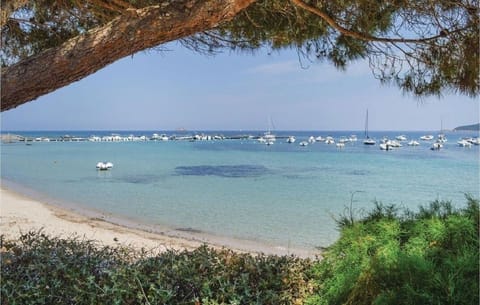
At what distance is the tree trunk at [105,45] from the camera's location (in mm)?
1811

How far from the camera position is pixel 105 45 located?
1.86m

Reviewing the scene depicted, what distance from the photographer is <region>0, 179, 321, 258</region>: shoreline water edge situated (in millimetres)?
6078

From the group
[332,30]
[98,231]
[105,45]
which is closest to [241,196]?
[98,231]

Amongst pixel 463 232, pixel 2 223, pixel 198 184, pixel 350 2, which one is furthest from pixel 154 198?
pixel 463 232

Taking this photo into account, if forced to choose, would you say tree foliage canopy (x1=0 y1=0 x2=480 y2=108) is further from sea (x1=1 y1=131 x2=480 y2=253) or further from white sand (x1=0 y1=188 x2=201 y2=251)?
white sand (x1=0 y1=188 x2=201 y2=251)

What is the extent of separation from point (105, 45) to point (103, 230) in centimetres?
583

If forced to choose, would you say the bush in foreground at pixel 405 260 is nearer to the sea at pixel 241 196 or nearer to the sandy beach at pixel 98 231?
the sea at pixel 241 196

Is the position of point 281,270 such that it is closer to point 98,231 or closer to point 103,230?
point 98,231

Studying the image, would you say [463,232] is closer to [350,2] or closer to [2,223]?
[350,2]

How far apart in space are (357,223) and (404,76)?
1647 mm

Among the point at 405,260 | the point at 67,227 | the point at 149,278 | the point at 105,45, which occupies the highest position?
the point at 105,45

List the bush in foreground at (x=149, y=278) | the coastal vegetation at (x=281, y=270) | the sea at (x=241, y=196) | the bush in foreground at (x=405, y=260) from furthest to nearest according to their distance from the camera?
the sea at (x=241, y=196)
the bush in foreground at (x=149, y=278)
the coastal vegetation at (x=281, y=270)
the bush in foreground at (x=405, y=260)

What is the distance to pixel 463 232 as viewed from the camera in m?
1.96

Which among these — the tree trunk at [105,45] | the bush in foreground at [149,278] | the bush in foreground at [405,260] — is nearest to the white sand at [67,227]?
the bush in foreground at [149,278]
